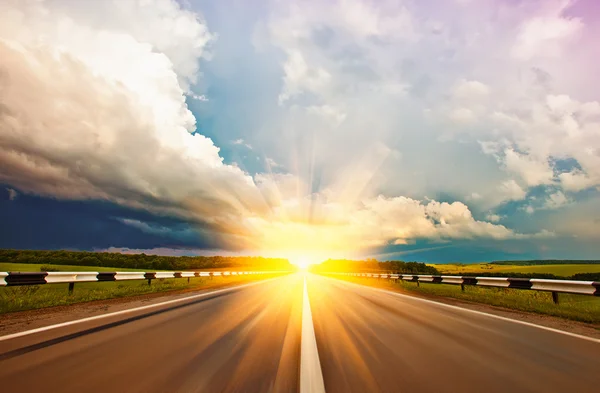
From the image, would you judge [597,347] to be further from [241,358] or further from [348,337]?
[241,358]

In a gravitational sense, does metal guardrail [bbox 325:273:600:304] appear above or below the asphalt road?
above

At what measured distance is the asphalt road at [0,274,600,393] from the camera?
118 inches

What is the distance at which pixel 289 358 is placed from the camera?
3.80m

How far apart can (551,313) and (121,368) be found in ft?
34.0

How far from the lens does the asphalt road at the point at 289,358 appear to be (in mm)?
2990

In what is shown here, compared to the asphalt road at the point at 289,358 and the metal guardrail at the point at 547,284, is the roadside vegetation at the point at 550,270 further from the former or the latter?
Answer: the asphalt road at the point at 289,358

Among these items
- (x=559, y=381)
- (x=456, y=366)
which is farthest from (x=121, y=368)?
(x=559, y=381)

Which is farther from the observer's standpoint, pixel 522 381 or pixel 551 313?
pixel 551 313

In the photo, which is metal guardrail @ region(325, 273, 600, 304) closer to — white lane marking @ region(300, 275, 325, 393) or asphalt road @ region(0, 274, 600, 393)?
asphalt road @ region(0, 274, 600, 393)

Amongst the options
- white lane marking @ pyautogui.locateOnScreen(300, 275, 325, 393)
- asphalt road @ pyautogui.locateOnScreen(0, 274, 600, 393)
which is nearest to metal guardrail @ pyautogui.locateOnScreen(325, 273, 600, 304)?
asphalt road @ pyautogui.locateOnScreen(0, 274, 600, 393)

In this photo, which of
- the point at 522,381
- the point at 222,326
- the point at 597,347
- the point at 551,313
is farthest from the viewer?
the point at 551,313

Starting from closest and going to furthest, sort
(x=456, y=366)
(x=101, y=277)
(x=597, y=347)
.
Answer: (x=456, y=366)
(x=597, y=347)
(x=101, y=277)

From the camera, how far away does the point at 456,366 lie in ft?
11.9

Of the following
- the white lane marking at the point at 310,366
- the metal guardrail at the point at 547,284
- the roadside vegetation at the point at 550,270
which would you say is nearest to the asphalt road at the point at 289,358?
the white lane marking at the point at 310,366
